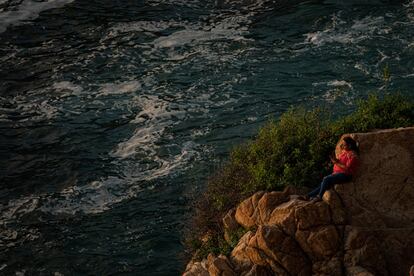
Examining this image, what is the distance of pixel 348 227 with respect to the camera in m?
15.6

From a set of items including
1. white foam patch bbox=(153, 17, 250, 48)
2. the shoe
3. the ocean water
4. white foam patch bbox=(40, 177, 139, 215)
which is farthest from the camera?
white foam patch bbox=(153, 17, 250, 48)

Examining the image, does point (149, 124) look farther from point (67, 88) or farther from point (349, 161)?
point (349, 161)

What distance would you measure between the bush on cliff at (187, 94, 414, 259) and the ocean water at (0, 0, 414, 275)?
2.53 metres

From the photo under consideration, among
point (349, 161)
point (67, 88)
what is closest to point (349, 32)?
point (67, 88)

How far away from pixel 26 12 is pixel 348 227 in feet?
116

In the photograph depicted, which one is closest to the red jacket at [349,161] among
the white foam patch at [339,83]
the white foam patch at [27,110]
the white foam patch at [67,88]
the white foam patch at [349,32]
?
the white foam patch at [339,83]

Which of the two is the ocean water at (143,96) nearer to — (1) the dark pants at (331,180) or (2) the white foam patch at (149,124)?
(2) the white foam patch at (149,124)

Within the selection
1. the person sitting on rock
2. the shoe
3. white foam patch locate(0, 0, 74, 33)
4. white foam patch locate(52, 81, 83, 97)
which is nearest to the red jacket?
the person sitting on rock

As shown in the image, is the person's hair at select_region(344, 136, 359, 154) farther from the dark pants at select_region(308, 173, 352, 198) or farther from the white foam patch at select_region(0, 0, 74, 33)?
the white foam patch at select_region(0, 0, 74, 33)

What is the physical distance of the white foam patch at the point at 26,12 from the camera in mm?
43000

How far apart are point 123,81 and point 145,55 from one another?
11.0 ft

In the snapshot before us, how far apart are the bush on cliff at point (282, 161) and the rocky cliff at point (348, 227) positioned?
1.46 m

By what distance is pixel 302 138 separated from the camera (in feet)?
64.3

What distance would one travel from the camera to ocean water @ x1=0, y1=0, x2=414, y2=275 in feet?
76.5
